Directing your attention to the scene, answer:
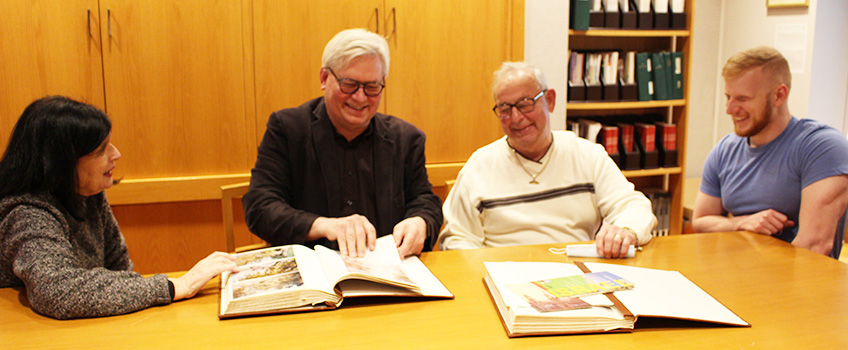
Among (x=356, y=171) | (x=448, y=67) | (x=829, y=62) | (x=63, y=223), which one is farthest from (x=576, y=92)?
(x=63, y=223)

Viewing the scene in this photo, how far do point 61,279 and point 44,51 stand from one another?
6.70 ft

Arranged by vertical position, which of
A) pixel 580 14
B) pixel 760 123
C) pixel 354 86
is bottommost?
pixel 760 123

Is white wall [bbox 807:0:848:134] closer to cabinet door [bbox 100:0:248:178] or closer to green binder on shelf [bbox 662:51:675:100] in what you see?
green binder on shelf [bbox 662:51:675:100]

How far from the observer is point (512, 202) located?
2.08 m

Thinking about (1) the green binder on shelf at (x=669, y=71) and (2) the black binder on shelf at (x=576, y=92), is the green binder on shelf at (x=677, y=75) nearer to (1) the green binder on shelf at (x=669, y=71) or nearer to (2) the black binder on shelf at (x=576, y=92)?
(1) the green binder on shelf at (x=669, y=71)

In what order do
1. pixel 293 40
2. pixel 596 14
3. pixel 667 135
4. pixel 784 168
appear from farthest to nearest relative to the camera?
pixel 667 135, pixel 596 14, pixel 293 40, pixel 784 168

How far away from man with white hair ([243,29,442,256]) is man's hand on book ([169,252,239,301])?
34cm

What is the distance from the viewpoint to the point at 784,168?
1.93 meters

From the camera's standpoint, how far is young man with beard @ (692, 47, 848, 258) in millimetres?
1825

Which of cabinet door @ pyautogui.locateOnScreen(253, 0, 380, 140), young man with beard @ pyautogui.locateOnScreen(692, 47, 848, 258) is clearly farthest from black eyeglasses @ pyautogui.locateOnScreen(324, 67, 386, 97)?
cabinet door @ pyautogui.locateOnScreen(253, 0, 380, 140)

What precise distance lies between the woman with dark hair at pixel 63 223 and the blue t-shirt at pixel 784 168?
1.68 m

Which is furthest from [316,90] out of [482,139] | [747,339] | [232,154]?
[747,339]

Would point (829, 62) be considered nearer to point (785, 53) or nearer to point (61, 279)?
point (785, 53)

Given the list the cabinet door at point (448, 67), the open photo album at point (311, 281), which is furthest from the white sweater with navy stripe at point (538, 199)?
the cabinet door at point (448, 67)
